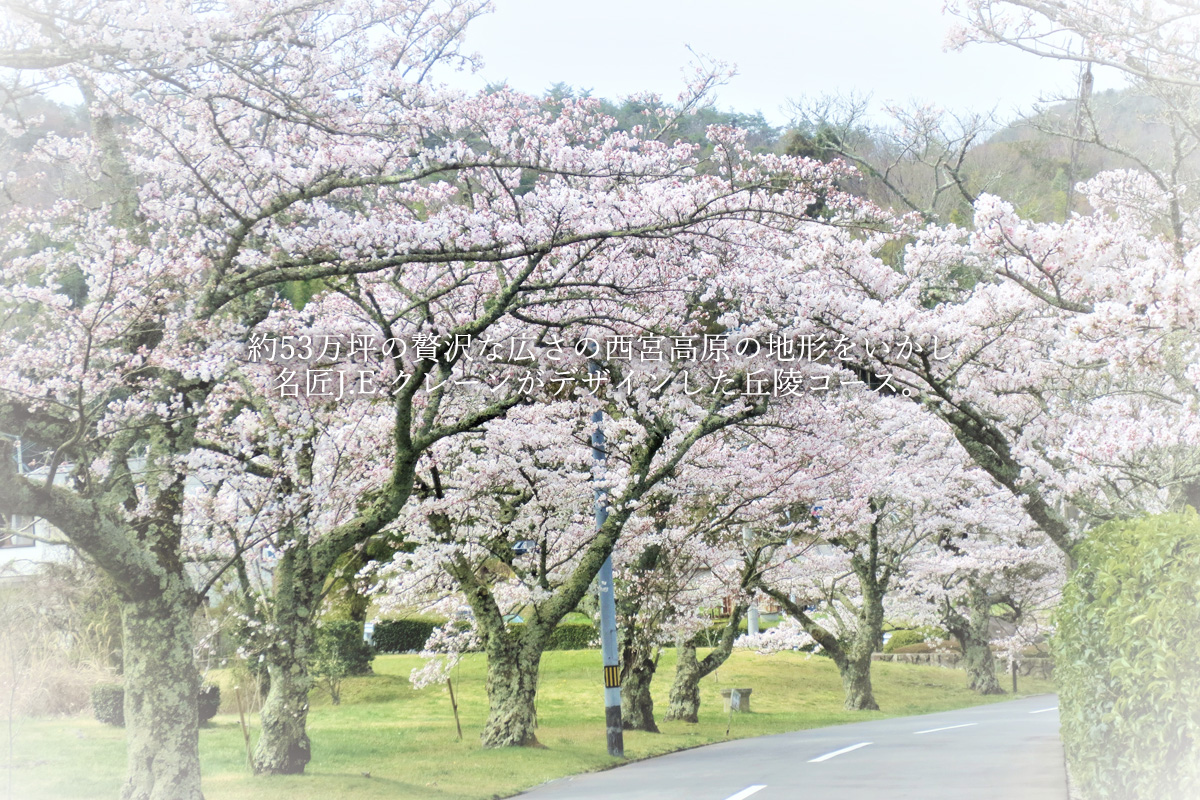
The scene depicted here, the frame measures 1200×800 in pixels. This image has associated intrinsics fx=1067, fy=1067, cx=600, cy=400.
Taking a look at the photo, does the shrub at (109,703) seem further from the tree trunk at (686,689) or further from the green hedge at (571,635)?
the green hedge at (571,635)

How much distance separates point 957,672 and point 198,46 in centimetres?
3861

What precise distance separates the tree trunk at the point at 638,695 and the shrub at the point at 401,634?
16.9 m

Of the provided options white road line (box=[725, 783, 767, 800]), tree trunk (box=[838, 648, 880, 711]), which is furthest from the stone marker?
white road line (box=[725, 783, 767, 800])

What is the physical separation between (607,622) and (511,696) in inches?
83.1

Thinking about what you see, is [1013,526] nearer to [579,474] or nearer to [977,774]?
[579,474]

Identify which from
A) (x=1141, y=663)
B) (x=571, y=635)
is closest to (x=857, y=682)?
(x=571, y=635)

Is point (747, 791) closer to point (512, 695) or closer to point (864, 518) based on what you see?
point (512, 695)

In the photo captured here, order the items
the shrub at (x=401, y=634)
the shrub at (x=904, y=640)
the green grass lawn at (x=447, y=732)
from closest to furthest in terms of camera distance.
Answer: the green grass lawn at (x=447, y=732) → the shrub at (x=401, y=634) → the shrub at (x=904, y=640)

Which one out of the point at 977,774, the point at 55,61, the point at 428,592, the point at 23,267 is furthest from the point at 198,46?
the point at 428,592

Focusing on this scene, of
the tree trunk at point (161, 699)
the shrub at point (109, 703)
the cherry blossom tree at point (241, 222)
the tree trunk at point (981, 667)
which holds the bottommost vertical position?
the tree trunk at point (981, 667)

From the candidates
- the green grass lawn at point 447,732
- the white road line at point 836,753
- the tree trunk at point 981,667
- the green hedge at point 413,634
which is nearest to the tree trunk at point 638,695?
the green grass lawn at point 447,732

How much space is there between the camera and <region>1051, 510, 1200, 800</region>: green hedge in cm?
605

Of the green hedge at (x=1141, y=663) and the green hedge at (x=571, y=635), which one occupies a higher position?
the green hedge at (x=1141, y=663)

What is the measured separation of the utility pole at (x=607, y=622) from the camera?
56.7ft
